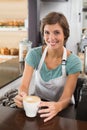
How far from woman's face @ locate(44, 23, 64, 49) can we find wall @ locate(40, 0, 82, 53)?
133 cm

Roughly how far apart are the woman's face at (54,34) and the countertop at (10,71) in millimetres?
467

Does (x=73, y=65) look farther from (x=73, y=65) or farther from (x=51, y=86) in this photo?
(x=51, y=86)

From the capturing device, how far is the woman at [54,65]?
136cm

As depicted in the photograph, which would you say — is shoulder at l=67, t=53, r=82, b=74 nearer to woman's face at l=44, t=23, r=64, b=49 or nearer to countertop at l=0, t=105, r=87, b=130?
woman's face at l=44, t=23, r=64, b=49

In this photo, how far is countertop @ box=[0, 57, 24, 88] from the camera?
1.65 m

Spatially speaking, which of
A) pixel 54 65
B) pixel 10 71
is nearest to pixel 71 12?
pixel 10 71

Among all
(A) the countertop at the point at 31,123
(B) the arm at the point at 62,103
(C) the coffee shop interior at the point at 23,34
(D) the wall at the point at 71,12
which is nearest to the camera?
(A) the countertop at the point at 31,123

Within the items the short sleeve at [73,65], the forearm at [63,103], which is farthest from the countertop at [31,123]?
the short sleeve at [73,65]

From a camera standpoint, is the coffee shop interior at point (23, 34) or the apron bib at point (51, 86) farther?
the coffee shop interior at point (23, 34)

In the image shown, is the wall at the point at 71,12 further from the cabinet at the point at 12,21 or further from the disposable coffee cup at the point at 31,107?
the disposable coffee cup at the point at 31,107

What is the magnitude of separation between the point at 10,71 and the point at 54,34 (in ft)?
2.21

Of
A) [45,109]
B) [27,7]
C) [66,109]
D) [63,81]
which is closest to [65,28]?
[63,81]

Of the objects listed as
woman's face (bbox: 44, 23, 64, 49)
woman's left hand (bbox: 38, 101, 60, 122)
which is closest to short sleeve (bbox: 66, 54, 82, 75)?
woman's face (bbox: 44, 23, 64, 49)

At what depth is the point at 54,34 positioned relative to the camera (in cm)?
136
